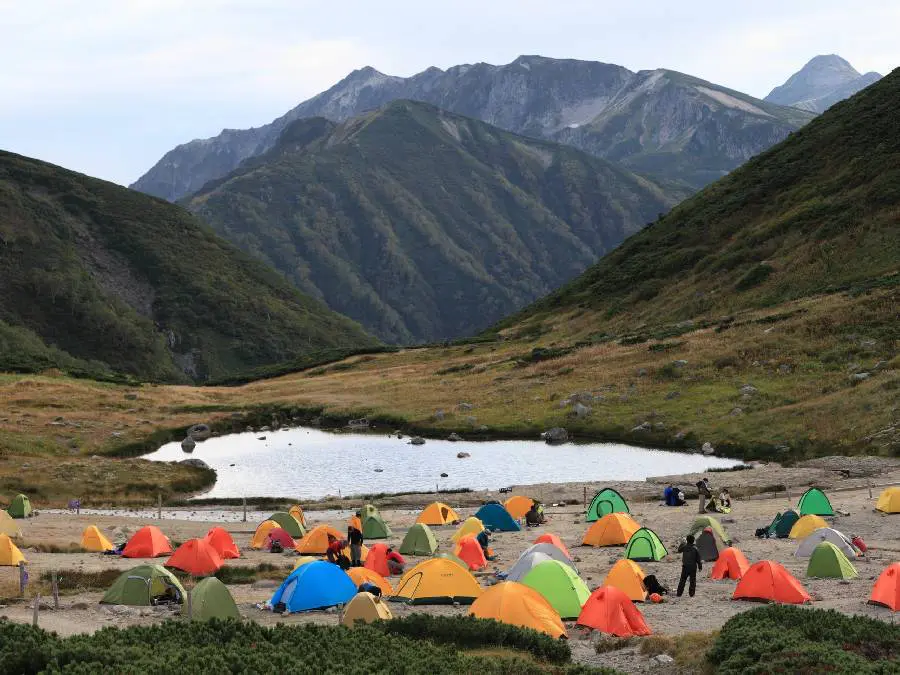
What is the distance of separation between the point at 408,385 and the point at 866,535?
249 feet

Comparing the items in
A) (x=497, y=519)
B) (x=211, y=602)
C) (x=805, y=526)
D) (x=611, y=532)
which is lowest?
(x=497, y=519)

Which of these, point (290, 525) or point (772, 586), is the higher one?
point (772, 586)

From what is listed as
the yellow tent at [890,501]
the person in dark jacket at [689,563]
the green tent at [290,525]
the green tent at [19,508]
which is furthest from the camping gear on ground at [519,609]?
the green tent at [19,508]

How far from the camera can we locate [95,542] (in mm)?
41438

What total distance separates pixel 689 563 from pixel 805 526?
450 inches

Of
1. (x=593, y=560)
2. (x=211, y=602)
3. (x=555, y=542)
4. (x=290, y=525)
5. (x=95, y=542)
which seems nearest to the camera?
(x=211, y=602)

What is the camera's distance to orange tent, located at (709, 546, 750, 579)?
33.3m

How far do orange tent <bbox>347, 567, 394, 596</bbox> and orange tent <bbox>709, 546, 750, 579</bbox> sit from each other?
40.0 ft

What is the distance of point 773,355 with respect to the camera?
83.2m

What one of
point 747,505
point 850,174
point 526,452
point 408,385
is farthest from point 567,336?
point 747,505

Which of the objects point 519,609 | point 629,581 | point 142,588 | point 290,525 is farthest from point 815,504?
point 142,588

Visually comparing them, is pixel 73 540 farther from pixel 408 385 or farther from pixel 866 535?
pixel 408 385

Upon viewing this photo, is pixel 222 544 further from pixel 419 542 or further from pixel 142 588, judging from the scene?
pixel 142 588

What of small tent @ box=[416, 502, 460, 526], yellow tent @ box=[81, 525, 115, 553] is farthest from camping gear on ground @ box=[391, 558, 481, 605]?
small tent @ box=[416, 502, 460, 526]
